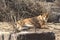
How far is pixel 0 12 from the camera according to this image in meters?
8.20

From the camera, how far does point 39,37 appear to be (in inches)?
160

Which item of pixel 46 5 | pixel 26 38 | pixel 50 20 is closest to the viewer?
pixel 26 38

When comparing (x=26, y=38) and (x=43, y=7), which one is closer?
(x=26, y=38)

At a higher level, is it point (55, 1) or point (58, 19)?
point (55, 1)

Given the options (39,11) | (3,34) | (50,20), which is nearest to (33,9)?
(39,11)

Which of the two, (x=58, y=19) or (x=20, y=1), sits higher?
(x=20, y=1)

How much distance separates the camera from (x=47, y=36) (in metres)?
4.10

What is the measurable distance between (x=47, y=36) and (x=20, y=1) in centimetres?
461

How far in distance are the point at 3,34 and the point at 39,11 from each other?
4369mm

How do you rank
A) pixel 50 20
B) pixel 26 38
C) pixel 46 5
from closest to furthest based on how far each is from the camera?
pixel 26 38
pixel 50 20
pixel 46 5

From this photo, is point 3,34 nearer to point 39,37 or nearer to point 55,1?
point 39,37

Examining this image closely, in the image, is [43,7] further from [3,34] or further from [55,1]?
[3,34]

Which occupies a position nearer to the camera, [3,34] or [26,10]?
[3,34]

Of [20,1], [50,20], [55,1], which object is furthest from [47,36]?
[55,1]
